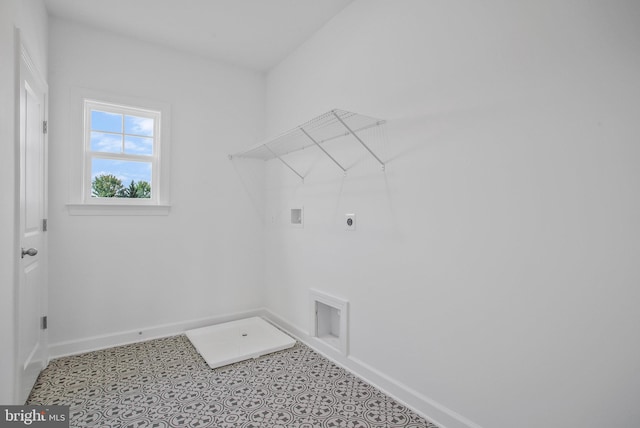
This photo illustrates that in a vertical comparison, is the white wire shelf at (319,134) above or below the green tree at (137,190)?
above

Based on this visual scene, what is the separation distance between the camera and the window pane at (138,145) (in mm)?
3025

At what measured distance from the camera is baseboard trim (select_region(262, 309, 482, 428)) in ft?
5.78

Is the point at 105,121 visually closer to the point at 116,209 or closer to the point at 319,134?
the point at 116,209

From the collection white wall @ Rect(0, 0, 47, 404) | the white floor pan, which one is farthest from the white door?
the white floor pan

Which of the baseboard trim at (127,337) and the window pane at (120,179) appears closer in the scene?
the baseboard trim at (127,337)

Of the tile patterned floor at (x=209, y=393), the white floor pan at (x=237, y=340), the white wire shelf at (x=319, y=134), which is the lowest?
the tile patterned floor at (x=209, y=393)

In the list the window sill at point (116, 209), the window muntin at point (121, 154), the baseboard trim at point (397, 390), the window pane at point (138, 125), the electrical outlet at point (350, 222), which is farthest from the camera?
the window pane at point (138, 125)

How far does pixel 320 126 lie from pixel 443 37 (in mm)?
944

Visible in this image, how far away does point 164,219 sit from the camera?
313 centimetres

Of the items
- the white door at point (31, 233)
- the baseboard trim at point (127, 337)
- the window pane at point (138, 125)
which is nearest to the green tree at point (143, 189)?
the window pane at point (138, 125)

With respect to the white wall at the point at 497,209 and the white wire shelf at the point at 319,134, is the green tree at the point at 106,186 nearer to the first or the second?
the white wire shelf at the point at 319,134

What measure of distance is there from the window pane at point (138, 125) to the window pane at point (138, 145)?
0.05m

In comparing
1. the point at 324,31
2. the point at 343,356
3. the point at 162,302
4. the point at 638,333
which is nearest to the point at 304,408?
the point at 343,356

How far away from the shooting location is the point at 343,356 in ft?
8.16
